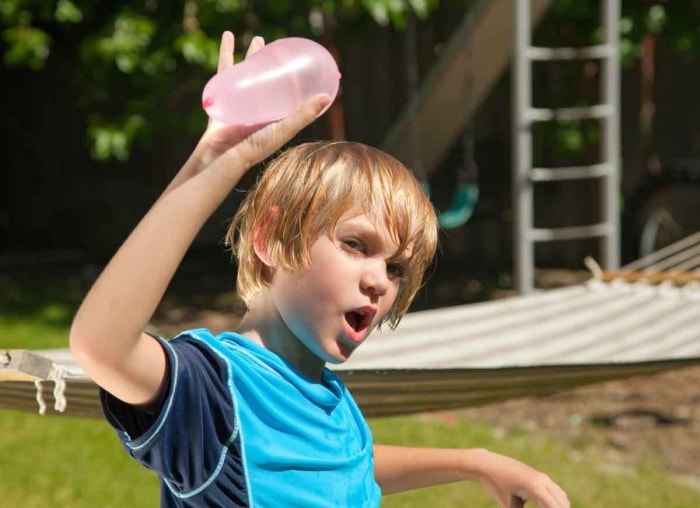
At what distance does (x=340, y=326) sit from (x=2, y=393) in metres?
0.98

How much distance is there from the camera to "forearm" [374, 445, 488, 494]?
1.79 metres

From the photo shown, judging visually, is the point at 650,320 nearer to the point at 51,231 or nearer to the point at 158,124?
the point at 158,124

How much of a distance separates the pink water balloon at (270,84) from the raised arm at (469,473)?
661 mm

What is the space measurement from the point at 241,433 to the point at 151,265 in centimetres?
33

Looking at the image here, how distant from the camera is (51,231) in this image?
1159 centimetres

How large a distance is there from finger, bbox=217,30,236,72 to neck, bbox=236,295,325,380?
36cm

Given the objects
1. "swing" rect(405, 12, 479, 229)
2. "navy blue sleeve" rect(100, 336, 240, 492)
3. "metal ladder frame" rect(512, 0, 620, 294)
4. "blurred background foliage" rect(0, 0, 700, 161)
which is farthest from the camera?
"blurred background foliage" rect(0, 0, 700, 161)

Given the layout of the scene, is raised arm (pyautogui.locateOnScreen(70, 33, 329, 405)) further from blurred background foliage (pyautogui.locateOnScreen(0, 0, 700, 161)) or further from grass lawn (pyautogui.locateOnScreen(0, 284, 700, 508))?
blurred background foliage (pyautogui.locateOnScreen(0, 0, 700, 161))

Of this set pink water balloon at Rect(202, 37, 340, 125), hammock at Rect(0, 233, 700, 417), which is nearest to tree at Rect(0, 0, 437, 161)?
hammock at Rect(0, 233, 700, 417)

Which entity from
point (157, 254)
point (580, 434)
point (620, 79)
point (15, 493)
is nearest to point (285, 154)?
point (157, 254)

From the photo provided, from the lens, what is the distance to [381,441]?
15.9 ft

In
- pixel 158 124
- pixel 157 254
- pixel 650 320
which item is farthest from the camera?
pixel 158 124

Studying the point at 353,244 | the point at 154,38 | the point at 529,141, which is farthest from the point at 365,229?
the point at 154,38

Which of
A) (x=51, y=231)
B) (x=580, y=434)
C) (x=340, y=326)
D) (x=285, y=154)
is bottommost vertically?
(x=51, y=231)
